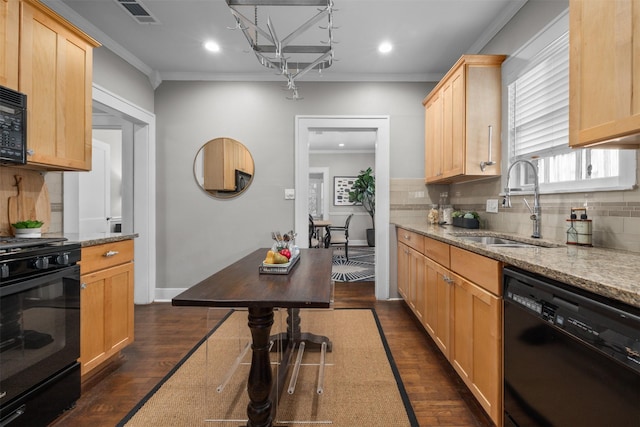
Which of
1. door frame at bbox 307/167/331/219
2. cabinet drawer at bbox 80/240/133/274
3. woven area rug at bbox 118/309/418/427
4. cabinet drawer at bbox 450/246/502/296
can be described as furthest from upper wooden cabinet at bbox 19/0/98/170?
door frame at bbox 307/167/331/219

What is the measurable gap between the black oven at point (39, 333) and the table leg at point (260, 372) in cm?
106

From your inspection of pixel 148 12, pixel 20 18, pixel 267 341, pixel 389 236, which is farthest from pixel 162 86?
pixel 267 341

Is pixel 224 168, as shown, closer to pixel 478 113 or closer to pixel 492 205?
pixel 478 113

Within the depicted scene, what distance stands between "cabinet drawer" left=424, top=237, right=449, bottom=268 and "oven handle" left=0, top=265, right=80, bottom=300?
2246 mm

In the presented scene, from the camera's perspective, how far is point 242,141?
12.4 ft

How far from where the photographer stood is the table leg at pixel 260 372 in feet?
4.71

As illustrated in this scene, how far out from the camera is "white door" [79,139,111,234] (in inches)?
157

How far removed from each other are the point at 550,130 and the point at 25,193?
357 centimetres

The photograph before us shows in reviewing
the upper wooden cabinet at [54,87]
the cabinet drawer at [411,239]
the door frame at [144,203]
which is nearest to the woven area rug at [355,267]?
the cabinet drawer at [411,239]

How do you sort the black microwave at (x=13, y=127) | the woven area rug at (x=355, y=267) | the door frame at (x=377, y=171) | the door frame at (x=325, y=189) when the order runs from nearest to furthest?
the black microwave at (x=13, y=127) < the door frame at (x=377, y=171) < the woven area rug at (x=355, y=267) < the door frame at (x=325, y=189)

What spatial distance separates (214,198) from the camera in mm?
3793

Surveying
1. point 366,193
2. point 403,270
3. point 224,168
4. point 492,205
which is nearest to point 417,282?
point 403,270

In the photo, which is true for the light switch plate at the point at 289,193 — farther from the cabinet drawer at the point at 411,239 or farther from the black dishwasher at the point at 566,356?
the black dishwasher at the point at 566,356

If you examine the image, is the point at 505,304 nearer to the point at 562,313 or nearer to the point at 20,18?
the point at 562,313
